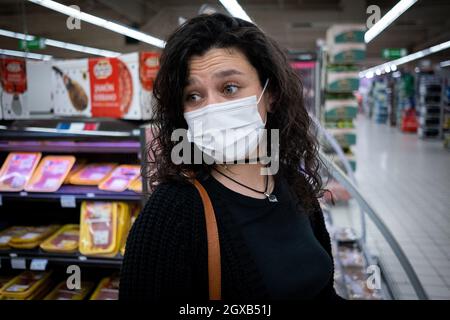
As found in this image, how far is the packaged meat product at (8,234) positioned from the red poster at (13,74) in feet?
3.52

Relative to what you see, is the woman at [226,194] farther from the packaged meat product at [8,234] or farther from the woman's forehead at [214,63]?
the packaged meat product at [8,234]

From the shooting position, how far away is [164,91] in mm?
1060

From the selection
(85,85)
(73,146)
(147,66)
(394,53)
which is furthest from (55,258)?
(394,53)

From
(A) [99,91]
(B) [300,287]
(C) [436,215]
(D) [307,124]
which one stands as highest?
(A) [99,91]

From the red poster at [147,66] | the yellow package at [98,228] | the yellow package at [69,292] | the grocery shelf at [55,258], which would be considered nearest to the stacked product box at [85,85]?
the red poster at [147,66]

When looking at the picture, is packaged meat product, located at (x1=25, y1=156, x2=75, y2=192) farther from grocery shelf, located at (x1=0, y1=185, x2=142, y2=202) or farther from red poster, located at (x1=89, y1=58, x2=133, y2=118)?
red poster, located at (x1=89, y1=58, x2=133, y2=118)

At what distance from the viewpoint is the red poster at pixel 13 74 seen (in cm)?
250

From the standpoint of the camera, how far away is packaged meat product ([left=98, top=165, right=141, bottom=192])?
8.27 feet

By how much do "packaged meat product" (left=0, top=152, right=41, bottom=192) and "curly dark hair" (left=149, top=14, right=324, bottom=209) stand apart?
1.85 m

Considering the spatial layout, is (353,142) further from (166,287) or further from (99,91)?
(166,287)
